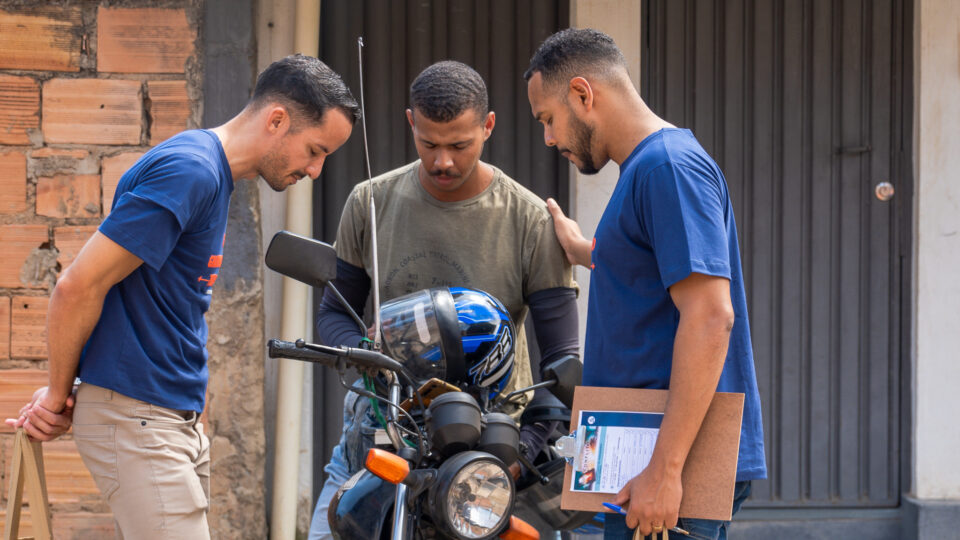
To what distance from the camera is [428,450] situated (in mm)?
2023

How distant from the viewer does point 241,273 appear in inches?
155

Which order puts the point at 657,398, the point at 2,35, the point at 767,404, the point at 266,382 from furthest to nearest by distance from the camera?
the point at 767,404, the point at 266,382, the point at 2,35, the point at 657,398

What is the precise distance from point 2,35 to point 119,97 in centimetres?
52

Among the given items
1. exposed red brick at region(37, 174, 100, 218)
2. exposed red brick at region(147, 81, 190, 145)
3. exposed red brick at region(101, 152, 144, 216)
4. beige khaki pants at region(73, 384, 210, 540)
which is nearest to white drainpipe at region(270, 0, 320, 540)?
exposed red brick at region(147, 81, 190, 145)

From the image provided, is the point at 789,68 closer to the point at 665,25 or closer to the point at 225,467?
the point at 665,25

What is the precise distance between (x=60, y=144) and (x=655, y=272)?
2.77 metres

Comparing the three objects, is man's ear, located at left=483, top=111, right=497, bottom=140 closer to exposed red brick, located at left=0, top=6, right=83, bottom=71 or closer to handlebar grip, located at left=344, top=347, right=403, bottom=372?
handlebar grip, located at left=344, top=347, right=403, bottom=372

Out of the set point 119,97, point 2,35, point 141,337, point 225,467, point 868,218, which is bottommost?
point 225,467

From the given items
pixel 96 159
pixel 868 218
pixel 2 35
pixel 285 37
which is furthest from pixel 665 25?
pixel 2 35

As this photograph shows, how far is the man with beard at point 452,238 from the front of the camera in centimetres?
280

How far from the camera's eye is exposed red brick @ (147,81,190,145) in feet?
12.8

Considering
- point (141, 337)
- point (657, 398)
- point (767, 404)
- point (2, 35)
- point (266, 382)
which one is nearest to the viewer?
point (657, 398)

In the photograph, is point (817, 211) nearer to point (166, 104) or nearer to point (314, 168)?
point (314, 168)

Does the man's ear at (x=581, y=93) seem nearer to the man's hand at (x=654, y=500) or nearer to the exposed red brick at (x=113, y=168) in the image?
the man's hand at (x=654, y=500)
